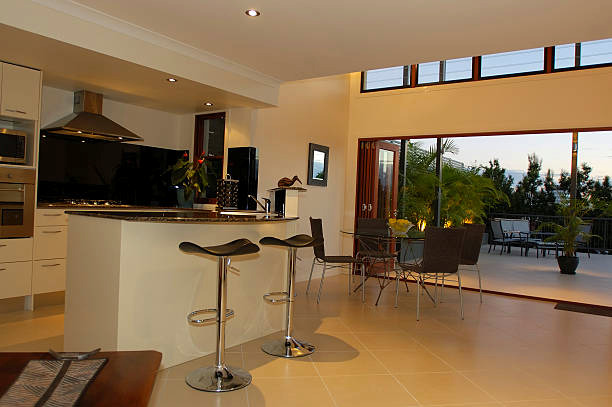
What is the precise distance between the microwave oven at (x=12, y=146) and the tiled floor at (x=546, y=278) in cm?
592

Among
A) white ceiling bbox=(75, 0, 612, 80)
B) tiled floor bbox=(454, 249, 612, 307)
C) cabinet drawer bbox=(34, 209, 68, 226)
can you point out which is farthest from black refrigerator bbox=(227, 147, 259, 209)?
tiled floor bbox=(454, 249, 612, 307)

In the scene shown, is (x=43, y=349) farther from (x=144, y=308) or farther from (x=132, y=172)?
(x=132, y=172)

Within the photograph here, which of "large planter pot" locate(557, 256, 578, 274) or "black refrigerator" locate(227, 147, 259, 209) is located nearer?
"black refrigerator" locate(227, 147, 259, 209)

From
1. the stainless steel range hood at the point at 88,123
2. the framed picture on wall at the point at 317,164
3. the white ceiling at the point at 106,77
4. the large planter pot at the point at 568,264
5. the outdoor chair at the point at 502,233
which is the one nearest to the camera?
the white ceiling at the point at 106,77

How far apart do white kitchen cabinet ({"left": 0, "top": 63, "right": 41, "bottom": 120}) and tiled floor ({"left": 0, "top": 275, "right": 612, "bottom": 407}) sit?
1.90m

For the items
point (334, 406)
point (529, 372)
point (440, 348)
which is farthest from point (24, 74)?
point (529, 372)

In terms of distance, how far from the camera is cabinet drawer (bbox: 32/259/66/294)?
4.26 m

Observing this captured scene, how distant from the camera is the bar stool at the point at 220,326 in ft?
8.68

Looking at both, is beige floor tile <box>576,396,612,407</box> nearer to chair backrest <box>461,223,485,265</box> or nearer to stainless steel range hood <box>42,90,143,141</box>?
chair backrest <box>461,223,485,265</box>

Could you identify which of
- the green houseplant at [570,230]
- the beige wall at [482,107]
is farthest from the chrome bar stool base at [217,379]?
the green houseplant at [570,230]

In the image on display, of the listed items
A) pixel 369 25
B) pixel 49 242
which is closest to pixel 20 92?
pixel 49 242

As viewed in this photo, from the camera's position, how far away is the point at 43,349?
322 centimetres

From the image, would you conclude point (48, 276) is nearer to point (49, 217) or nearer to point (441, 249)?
point (49, 217)

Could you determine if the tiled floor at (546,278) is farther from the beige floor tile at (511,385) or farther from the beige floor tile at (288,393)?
the beige floor tile at (288,393)
